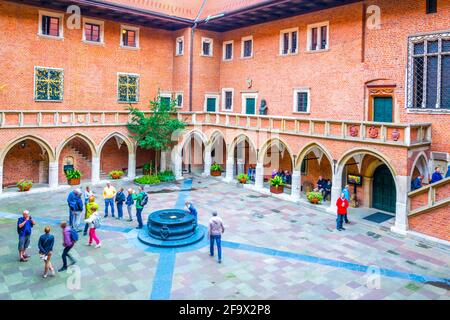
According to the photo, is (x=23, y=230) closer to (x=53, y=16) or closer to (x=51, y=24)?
(x=51, y=24)

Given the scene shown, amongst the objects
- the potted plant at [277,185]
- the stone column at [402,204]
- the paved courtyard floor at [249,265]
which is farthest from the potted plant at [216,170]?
the stone column at [402,204]

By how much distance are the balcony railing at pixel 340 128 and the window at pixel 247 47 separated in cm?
487

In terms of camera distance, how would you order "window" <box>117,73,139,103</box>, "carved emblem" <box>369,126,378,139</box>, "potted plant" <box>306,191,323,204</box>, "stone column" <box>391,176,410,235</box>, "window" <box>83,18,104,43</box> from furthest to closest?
1. "window" <box>117,73,139,103</box>
2. "window" <box>83,18,104,43</box>
3. "potted plant" <box>306,191,323,204</box>
4. "carved emblem" <box>369,126,378,139</box>
5. "stone column" <box>391,176,410,235</box>

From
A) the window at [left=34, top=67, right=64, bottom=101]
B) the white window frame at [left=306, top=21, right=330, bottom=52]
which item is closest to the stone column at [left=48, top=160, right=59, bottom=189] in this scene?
the window at [left=34, top=67, right=64, bottom=101]

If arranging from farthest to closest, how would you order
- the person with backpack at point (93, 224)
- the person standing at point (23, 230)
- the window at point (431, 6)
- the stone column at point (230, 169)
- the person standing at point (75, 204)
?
the stone column at point (230, 169) → the window at point (431, 6) → the person standing at point (75, 204) → the person with backpack at point (93, 224) → the person standing at point (23, 230)

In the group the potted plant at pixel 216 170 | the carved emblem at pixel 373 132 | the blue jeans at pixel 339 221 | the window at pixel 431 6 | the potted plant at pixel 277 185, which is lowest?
the blue jeans at pixel 339 221

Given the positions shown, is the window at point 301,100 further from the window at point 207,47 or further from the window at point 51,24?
the window at point 51,24

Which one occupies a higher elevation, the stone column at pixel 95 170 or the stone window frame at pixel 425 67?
the stone window frame at pixel 425 67

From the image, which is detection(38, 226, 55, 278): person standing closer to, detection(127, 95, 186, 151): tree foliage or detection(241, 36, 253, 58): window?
detection(127, 95, 186, 151): tree foliage

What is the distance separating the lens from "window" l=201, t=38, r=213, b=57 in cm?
2862

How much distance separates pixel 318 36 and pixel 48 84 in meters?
16.5

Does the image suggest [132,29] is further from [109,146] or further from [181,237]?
[181,237]

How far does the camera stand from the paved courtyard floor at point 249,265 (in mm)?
10906

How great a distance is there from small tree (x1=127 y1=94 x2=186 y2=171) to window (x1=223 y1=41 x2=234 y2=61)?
6511mm
